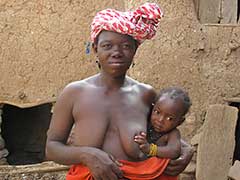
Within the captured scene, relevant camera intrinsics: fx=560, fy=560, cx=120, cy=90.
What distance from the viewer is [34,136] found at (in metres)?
7.28

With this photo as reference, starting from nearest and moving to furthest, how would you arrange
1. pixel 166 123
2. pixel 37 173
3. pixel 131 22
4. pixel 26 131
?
pixel 131 22
pixel 166 123
pixel 37 173
pixel 26 131

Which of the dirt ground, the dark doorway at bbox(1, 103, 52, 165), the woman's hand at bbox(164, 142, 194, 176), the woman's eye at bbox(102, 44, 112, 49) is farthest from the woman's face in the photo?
the dark doorway at bbox(1, 103, 52, 165)

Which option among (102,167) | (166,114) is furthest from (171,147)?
(102,167)

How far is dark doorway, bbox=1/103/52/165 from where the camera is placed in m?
7.02

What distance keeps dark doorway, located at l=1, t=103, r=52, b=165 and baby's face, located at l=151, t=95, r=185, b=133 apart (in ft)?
14.7

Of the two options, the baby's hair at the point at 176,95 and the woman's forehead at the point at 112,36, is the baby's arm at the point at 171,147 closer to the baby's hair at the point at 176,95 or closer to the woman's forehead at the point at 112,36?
the baby's hair at the point at 176,95

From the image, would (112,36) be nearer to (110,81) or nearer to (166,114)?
(110,81)

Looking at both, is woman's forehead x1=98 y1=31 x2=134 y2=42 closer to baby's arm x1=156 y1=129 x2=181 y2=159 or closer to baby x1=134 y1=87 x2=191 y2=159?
baby x1=134 y1=87 x2=191 y2=159

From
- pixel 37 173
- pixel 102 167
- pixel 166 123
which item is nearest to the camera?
pixel 102 167

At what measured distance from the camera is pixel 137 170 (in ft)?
7.79

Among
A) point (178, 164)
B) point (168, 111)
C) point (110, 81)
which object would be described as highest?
point (110, 81)

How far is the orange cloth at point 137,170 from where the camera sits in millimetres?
2361

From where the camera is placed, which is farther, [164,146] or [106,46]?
[164,146]

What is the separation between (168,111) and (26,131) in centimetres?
512
